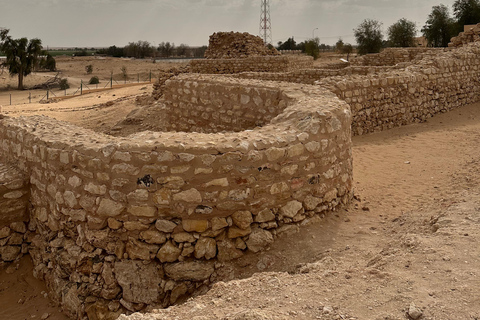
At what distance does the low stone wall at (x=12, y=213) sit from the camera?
5770 millimetres

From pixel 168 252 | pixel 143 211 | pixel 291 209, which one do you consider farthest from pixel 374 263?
pixel 143 211

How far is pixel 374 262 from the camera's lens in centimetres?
411

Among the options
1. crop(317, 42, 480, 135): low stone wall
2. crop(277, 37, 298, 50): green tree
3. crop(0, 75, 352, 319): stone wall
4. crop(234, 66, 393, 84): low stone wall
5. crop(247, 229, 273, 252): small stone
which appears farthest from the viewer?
crop(277, 37, 298, 50): green tree

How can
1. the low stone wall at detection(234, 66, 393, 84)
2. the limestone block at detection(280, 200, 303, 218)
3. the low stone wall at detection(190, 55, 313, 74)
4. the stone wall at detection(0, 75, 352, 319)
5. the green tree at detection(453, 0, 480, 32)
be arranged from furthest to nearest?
the green tree at detection(453, 0, 480, 32) → the low stone wall at detection(190, 55, 313, 74) → the low stone wall at detection(234, 66, 393, 84) → the limestone block at detection(280, 200, 303, 218) → the stone wall at detection(0, 75, 352, 319)

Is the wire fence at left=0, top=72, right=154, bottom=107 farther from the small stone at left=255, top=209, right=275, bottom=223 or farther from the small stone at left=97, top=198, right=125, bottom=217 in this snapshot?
the small stone at left=255, top=209, right=275, bottom=223

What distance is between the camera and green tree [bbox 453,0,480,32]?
29.0 metres

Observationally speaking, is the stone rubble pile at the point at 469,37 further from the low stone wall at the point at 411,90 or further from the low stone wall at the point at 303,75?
the low stone wall at the point at 303,75

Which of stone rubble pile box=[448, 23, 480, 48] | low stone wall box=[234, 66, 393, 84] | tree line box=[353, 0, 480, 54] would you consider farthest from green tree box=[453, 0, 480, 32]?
low stone wall box=[234, 66, 393, 84]

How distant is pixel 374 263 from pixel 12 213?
175 inches

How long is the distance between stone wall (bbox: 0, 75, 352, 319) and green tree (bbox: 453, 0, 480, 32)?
28.2m

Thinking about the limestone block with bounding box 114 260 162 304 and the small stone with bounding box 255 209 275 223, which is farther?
the small stone with bounding box 255 209 275 223

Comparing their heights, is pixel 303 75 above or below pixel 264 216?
above

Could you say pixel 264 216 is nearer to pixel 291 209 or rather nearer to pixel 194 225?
pixel 291 209

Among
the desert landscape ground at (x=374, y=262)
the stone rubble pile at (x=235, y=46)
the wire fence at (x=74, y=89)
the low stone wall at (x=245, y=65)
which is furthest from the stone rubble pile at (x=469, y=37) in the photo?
the wire fence at (x=74, y=89)
